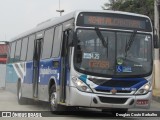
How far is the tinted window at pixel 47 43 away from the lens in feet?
56.4

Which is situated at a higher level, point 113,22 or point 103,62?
point 113,22

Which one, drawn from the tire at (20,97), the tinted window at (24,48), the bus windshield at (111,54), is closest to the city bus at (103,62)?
the bus windshield at (111,54)

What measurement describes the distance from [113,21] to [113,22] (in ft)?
0.13

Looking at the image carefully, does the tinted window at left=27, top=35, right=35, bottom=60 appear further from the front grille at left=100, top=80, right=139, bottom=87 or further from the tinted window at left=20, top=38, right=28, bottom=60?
the front grille at left=100, top=80, right=139, bottom=87

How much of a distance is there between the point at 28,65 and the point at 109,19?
20.6ft

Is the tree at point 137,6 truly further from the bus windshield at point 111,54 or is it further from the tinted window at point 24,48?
the bus windshield at point 111,54

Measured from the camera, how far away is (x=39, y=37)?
19.0m

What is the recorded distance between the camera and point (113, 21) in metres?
15.1

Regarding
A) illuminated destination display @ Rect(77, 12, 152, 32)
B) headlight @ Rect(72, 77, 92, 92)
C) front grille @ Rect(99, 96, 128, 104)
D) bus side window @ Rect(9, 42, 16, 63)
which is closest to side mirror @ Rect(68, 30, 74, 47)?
illuminated destination display @ Rect(77, 12, 152, 32)

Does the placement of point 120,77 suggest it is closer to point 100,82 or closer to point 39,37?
point 100,82

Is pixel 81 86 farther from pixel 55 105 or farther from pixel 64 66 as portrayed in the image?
pixel 55 105

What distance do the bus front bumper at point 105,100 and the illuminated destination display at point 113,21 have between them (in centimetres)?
207

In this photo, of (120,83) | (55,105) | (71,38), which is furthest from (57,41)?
(120,83)

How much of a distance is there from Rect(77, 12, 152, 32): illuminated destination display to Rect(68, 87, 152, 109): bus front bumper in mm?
2066
